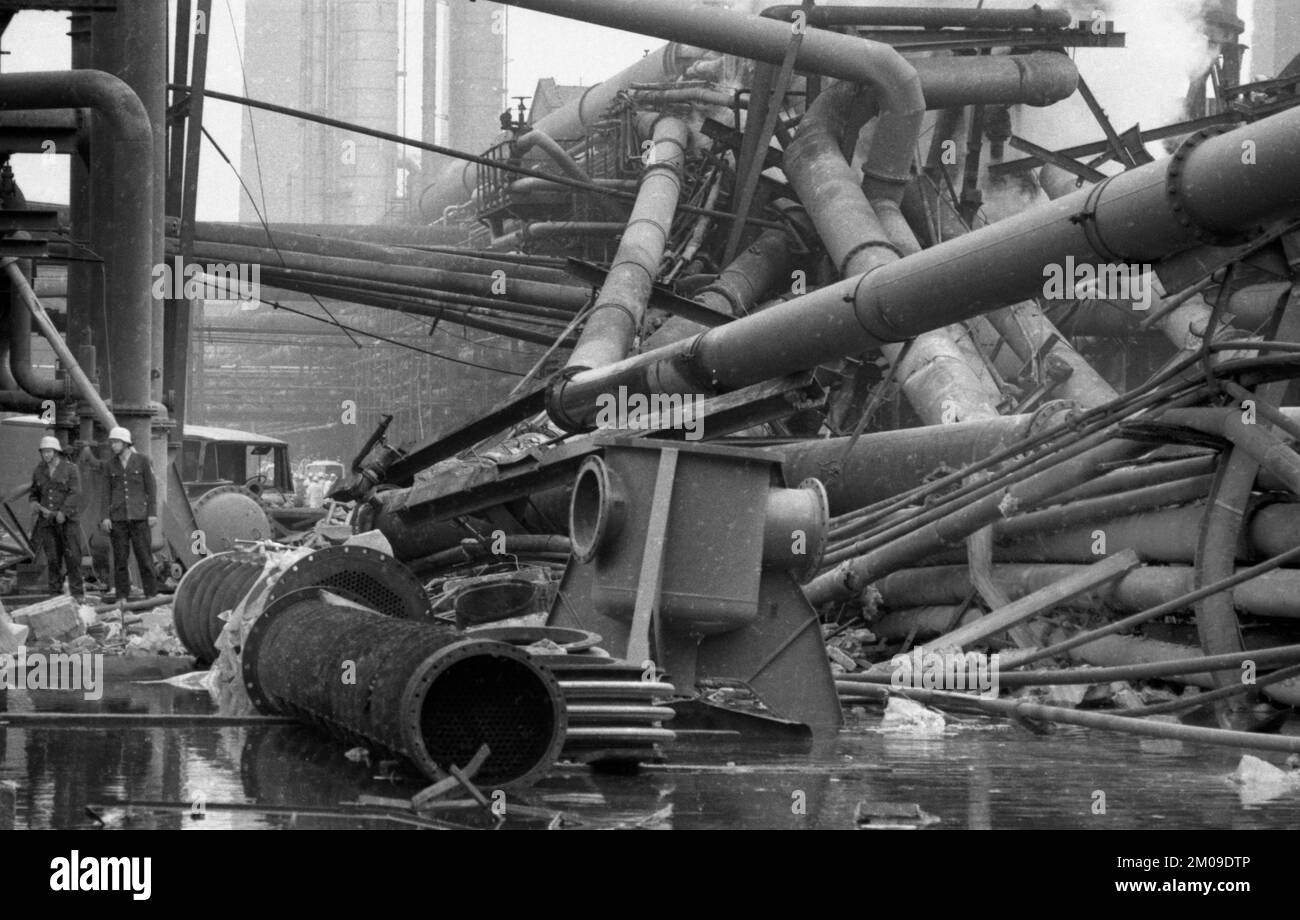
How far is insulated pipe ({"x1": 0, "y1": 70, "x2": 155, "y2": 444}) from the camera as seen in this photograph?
15.4 m

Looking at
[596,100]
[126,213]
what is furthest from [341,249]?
[596,100]

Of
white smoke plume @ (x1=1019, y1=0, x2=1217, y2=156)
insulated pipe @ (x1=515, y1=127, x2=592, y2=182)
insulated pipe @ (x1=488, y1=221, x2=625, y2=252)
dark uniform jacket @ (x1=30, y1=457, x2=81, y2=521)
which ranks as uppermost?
white smoke plume @ (x1=1019, y1=0, x2=1217, y2=156)

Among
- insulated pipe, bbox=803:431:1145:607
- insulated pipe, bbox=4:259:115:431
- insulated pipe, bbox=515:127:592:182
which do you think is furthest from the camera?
insulated pipe, bbox=515:127:592:182

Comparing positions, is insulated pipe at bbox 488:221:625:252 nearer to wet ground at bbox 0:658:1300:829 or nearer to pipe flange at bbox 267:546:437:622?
pipe flange at bbox 267:546:437:622

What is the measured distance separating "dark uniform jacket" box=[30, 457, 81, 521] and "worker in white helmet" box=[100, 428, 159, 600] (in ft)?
2.59

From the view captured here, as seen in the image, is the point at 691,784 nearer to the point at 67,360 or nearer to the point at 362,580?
the point at 362,580

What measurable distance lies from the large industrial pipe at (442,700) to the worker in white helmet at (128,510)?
8.46 metres

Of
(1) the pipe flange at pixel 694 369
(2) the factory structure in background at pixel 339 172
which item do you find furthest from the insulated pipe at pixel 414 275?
(2) the factory structure in background at pixel 339 172

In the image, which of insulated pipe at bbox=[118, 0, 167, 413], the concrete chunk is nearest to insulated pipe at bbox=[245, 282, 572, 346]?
insulated pipe at bbox=[118, 0, 167, 413]

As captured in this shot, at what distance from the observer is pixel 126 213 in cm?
1588

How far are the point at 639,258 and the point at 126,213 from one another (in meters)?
6.29

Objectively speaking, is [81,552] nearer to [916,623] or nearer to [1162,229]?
[916,623]
